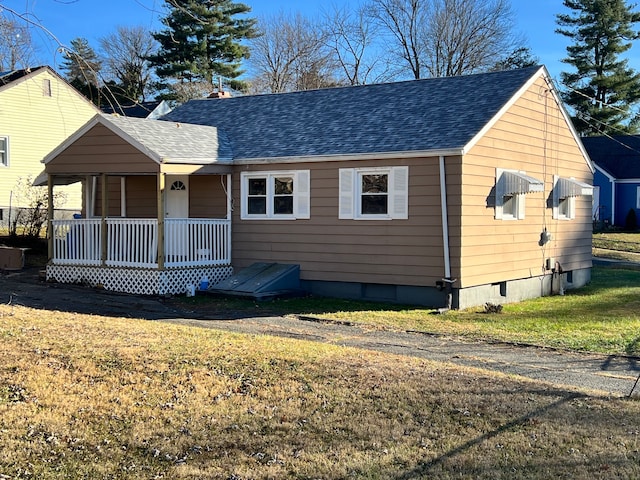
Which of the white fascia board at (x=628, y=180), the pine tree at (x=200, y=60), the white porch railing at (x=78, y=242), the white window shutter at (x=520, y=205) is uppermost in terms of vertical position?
the pine tree at (x=200, y=60)

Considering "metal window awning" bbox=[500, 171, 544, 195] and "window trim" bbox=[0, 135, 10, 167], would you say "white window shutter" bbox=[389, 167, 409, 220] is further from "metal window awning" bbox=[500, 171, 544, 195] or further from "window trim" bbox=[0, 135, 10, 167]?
"window trim" bbox=[0, 135, 10, 167]

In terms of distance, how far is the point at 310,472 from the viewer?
5.52 m

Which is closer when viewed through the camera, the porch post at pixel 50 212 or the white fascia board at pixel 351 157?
the white fascia board at pixel 351 157

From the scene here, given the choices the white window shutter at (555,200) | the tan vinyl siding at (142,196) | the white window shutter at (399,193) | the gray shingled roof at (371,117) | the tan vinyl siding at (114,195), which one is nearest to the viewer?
the white window shutter at (399,193)

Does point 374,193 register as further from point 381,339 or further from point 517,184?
point 381,339

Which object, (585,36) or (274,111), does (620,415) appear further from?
(585,36)

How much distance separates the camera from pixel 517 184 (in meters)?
16.3

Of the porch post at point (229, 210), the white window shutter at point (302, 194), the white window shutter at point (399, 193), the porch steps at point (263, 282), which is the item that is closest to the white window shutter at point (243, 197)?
the porch post at point (229, 210)

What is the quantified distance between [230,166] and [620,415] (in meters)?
12.2

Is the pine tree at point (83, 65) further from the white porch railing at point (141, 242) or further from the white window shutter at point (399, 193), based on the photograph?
the white window shutter at point (399, 193)

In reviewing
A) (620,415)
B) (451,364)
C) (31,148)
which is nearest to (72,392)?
(451,364)

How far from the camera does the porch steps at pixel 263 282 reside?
51.9 feet

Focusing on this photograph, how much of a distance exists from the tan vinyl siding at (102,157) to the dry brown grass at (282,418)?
6.98 metres

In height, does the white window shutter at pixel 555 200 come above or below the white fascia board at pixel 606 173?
below
